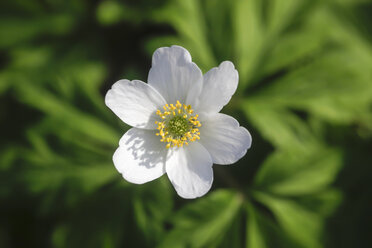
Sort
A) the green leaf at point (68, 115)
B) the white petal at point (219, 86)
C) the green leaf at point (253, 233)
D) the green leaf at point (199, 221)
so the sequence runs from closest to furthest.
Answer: the white petal at point (219, 86) < the green leaf at point (199, 221) < the green leaf at point (253, 233) < the green leaf at point (68, 115)

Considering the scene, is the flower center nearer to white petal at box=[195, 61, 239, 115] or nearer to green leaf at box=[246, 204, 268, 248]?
white petal at box=[195, 61, 239, 115]

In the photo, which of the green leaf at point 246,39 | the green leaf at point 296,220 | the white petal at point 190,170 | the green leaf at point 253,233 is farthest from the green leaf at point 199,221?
the green leaf at point 246,39

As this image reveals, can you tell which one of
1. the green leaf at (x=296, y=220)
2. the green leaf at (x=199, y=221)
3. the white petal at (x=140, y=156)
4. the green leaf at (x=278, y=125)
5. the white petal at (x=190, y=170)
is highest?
the white petal at (x=140, y=156)

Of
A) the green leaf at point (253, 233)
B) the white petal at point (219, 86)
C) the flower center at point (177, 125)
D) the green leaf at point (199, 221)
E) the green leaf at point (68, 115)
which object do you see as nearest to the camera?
the white petal at point (219, 86)

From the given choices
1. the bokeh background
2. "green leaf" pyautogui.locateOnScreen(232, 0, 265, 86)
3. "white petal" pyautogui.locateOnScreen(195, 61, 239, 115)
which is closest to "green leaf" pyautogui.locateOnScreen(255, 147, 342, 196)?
the bokeh background

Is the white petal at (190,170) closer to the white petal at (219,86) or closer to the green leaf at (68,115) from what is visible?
the white petal at (219,86)

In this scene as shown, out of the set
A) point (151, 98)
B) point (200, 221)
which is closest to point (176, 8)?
point (151, 98)
